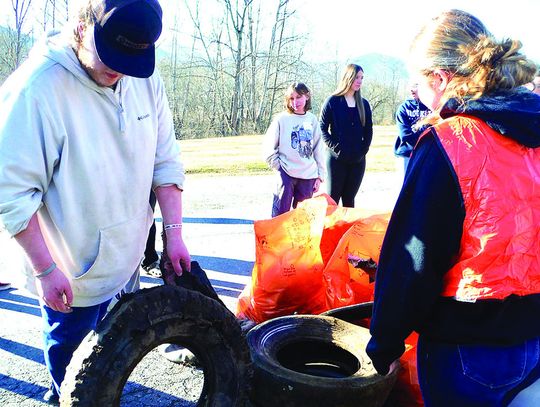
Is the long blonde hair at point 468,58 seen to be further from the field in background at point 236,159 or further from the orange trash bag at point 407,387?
the field in background at point 236,159

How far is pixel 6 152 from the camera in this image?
1936mm

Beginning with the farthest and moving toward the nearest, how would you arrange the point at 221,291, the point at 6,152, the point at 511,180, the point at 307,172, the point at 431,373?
the point at 307,172 → the point at 221,291 → the point at 6,152 → the point at 431,373 → the point at 511,180

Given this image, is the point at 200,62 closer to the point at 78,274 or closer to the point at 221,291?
the point at 221,291

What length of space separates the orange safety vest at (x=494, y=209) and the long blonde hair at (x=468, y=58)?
12 cm

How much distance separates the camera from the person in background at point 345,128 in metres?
6.48

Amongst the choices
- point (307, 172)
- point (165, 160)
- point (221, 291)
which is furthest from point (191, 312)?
point (307, 172)

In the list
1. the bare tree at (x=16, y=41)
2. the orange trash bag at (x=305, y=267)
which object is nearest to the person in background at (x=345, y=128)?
the orange trash bag at (x=305, y=267)

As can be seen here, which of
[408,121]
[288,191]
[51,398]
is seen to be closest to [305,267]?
[51,398]

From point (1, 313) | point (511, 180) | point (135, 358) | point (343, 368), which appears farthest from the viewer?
point (1, 313)

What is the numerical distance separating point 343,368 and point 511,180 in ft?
6.48

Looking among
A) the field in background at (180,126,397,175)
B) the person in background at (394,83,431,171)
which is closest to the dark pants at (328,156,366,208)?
the person in background at (394,83,431,171)

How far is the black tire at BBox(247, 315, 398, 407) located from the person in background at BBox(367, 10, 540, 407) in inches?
37.3

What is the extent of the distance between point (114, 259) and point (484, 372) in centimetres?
161

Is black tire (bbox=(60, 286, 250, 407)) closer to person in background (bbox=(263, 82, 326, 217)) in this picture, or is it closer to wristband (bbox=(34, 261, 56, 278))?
wristband (bbox=(34, 261, 56, 278))
